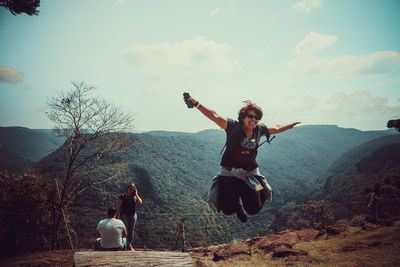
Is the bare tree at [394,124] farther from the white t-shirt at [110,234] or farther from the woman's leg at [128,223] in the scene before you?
the white t-shirt at [110,234]

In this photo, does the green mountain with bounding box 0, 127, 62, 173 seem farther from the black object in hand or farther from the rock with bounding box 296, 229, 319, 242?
the black object in hand

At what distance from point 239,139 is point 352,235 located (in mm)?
8761

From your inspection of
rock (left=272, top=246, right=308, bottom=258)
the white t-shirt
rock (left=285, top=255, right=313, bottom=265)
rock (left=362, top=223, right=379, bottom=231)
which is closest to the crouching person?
the white t-shirt

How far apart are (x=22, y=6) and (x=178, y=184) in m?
72.5

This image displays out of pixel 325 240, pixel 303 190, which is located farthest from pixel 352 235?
pixel 303 190

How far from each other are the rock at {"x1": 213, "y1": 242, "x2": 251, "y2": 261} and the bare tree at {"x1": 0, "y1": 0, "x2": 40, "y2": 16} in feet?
30.0

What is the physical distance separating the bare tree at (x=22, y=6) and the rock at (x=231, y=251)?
360 inches

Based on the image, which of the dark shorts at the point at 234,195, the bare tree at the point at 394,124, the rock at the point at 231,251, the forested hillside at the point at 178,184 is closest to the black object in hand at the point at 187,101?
the dark shorts at the point at 234,195

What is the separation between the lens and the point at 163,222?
4747 centimetres

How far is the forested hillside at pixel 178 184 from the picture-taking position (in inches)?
1515

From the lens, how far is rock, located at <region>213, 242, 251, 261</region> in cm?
752

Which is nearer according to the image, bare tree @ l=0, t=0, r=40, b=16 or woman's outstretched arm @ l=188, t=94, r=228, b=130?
woman's outstretched arm @ l=188, t=94, r=228, b=130

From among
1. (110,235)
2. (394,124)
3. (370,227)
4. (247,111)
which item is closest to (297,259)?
(370,227)

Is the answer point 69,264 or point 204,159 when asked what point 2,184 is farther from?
point 204,159
